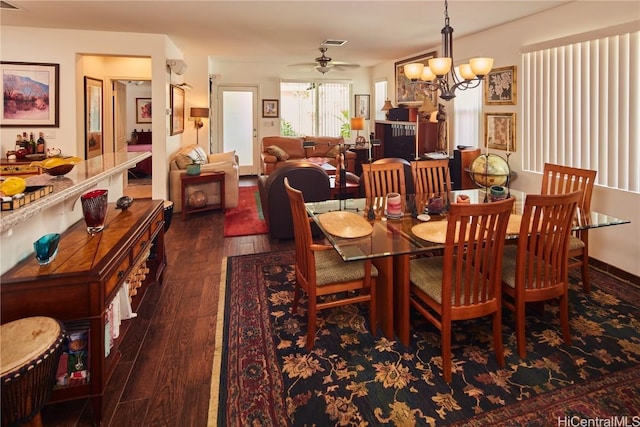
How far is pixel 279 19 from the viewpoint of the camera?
4574 millimetres

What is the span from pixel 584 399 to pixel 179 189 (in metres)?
5.13

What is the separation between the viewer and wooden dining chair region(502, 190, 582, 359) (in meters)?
2.09

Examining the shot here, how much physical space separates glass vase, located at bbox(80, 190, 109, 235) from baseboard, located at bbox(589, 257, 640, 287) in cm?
412

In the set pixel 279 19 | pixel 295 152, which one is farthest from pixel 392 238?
pixel 295 152

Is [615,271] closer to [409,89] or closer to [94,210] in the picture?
[94,210]

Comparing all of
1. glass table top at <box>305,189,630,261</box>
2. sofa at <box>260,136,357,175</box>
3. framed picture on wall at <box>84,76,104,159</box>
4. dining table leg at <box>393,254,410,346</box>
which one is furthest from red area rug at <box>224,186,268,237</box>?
dining table leg at <box>393,254,410,346</box>

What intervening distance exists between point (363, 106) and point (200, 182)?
17.6 feet

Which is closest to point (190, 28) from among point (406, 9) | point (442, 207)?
point (406, 9)

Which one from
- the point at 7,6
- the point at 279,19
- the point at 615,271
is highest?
the point at 279,19

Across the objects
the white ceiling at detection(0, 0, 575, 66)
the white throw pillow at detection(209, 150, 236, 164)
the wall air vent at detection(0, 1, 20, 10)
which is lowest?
the white throw pillow at detection(209, 150, 236, 164)

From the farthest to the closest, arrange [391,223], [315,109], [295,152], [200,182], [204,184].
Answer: [315,109], [295,152], [204,184], [200,182], [391,223]

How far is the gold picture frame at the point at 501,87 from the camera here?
4.70m

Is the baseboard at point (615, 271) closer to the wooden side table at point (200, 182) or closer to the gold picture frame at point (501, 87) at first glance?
the gold picture frame at point (501, 87)

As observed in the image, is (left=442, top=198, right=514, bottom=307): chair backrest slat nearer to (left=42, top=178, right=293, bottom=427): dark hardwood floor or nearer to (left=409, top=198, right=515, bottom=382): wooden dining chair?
(left=409, top=198, right=515, bottom=382): wooden dining chair
